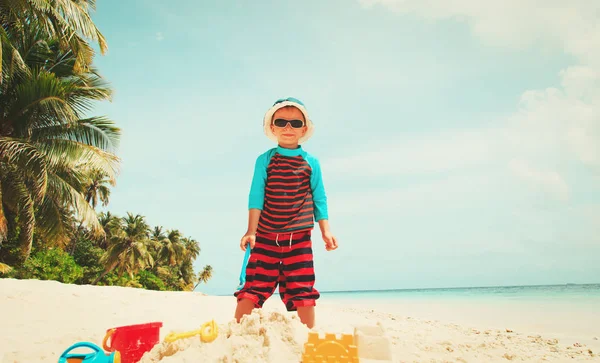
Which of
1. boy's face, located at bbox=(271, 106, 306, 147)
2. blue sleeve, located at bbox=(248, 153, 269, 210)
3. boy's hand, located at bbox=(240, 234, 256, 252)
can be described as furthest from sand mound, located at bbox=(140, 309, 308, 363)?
boy's face, located at bbox=(271, 106, 306, 147)

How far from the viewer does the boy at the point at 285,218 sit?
2805 mm

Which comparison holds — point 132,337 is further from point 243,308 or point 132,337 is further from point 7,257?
point 7,257

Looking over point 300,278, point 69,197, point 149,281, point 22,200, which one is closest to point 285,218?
point 300,278

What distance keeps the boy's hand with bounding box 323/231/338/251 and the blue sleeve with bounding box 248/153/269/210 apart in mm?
603

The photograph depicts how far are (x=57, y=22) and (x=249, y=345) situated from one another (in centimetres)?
934

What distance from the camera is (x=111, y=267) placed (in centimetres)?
2572

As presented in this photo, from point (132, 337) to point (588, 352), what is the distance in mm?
4437

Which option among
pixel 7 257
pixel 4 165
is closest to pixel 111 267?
pixel 7 257

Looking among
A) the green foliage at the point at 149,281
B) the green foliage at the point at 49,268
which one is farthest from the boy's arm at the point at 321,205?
the green foliage at the point at 149,281

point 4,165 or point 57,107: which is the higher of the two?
point 57,107

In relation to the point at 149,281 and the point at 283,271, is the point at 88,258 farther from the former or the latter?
the point at 283,271

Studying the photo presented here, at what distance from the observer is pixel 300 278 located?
2.82m

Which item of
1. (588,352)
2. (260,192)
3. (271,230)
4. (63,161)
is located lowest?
(588,352)

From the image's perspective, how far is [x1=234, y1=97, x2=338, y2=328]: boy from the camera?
2805mm
